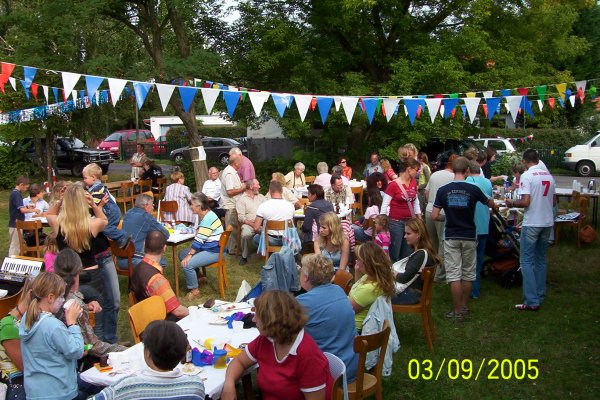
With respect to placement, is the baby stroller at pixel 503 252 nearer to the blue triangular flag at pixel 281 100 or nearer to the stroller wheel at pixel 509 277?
the stroller wheel at pixel 509 277

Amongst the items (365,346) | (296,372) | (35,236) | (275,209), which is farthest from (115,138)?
(296,372)

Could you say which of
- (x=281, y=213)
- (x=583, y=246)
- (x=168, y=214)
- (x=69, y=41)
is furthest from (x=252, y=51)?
(x=583, y=246)

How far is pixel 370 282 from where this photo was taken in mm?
4359

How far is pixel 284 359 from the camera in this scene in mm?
3039

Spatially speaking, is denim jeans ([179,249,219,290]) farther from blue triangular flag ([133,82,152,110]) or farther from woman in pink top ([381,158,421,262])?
blue triangular flag ([133,82,152,110])

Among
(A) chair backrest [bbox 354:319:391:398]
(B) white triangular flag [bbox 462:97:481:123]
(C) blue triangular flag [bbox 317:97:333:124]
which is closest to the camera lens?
(A) chair backrest [bbox 354:319:391:398]

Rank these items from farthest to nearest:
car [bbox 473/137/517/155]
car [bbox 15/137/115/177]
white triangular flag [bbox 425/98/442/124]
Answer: car [bbox 15/137/115/177] < car [bbox 473/137/517/155] < white triangular flag [bbox 425/98/442/124]

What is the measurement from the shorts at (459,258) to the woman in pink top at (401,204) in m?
0.91

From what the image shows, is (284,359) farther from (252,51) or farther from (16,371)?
(252,51)

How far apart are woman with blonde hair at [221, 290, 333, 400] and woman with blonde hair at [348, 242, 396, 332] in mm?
1264

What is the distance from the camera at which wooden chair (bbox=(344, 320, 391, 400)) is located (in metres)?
3.48

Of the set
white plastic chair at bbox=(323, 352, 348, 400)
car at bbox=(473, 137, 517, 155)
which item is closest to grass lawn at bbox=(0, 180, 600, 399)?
white plastic chair at bbox=(323, 352, 348, 400)

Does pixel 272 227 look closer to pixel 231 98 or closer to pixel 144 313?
pixel 231 98

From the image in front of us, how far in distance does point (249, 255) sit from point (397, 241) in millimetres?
2744
